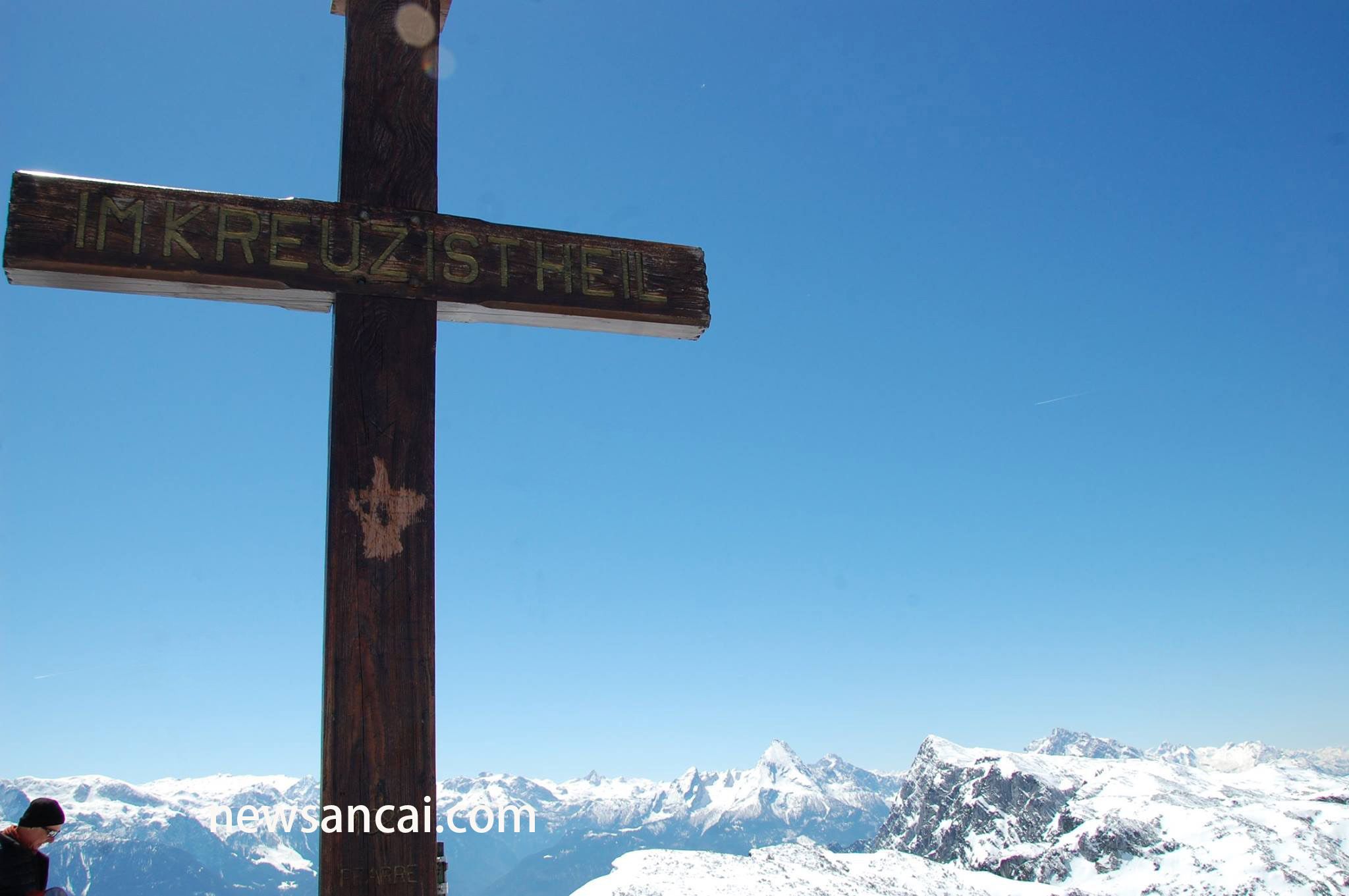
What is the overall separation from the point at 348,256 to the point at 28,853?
7.93 ft

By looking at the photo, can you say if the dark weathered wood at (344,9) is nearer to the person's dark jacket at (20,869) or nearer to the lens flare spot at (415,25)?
the lens flare spot at (415,25)

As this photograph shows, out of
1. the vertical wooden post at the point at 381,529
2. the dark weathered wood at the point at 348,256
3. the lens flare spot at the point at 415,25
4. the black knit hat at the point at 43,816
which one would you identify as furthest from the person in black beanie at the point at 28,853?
the lens flare spot at the point at 415,25

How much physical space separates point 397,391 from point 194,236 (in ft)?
2.65

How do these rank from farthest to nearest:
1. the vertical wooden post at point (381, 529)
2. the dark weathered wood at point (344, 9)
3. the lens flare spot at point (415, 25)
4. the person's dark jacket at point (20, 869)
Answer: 1. the dark weathered wood at point (344, 9)
2. the lens flare spot at point (415, 25)
3. the person's dark jacket at point (20, 869)
4. the vertical wooden post at point (381, 529)

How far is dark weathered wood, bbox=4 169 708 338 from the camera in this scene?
3.05 metres

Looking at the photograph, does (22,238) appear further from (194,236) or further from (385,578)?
(385,578)

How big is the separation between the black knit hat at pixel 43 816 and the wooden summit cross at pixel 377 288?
1.77 metres

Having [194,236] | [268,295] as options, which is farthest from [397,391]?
[194,236]

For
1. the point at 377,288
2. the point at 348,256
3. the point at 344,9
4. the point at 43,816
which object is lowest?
the point at 43,816

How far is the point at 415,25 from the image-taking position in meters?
3.60

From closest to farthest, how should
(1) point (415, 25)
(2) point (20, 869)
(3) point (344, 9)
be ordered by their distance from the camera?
(2) point (20, 869) → (1) point (415, 25) → (3) point (344, 9)

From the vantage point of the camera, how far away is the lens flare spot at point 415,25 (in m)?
3.59

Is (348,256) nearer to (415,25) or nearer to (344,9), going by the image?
(415,25)

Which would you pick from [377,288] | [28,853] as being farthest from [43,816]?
[377,288]
